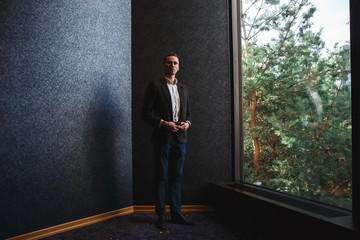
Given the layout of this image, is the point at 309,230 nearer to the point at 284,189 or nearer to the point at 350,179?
the point at 350,179

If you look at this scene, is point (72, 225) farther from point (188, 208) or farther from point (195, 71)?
point (195, 71)

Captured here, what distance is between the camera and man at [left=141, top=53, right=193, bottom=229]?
2219 millimetres

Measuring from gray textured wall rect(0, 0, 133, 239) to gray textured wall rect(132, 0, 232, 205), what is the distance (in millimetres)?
134

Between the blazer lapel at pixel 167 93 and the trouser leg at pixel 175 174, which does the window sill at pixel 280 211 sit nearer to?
the trouser leg at pixel 175 174

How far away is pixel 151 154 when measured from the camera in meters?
2.72

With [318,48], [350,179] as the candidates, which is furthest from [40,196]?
[318,48]

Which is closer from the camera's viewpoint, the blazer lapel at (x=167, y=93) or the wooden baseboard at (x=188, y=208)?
the blazer lapel at (x=167, y=93)

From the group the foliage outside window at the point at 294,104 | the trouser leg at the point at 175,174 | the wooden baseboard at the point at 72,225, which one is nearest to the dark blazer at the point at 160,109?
the trouser leg at the point at 175,174

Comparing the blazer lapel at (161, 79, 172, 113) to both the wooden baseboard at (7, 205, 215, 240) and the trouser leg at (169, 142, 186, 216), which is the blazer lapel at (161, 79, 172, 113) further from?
the wooden baseboard at (7, 205, 215, 240)

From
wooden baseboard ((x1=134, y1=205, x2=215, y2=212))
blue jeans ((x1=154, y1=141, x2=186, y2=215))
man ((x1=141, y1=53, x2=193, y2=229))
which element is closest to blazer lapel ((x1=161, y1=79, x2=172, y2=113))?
man ((x1=141, y1=53, x2=193, y2=229))

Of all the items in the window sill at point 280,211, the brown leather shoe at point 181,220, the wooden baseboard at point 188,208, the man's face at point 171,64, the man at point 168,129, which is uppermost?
the man's face at point 171,64

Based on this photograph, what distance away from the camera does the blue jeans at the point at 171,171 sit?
7.34ft

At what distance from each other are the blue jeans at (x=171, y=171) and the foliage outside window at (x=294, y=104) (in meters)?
0.77

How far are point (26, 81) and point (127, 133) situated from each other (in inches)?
41.3
